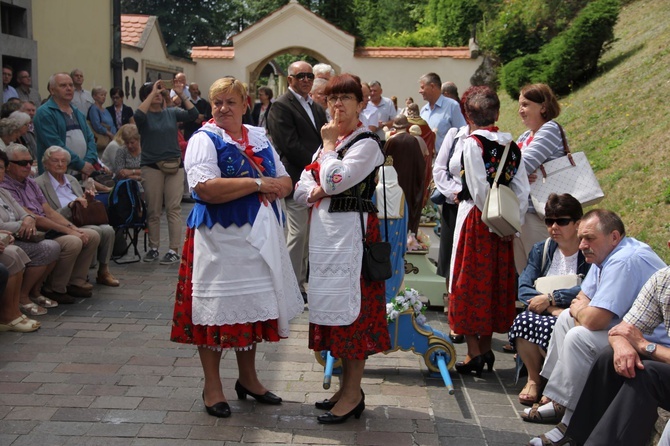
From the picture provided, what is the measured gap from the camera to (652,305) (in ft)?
12.5

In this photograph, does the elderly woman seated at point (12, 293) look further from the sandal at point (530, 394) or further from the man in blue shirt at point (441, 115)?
the man in blue shirt at point (441, 115)

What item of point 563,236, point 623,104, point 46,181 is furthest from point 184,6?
point 563,236

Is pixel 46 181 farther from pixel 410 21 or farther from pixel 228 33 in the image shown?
pixel 228 33

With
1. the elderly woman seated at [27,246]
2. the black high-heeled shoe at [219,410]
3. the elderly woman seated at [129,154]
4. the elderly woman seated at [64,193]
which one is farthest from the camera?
the elderly woman seated at [129,154]

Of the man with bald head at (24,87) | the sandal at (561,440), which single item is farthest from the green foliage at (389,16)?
the sandal at (561,440)

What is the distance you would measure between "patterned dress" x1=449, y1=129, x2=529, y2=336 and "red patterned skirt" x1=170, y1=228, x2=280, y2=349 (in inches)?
60.0

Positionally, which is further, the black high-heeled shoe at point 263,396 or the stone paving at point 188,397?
the black high-heeled shoe at point 263,396

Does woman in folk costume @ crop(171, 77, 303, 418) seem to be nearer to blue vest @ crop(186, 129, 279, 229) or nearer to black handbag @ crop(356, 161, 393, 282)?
blue vest @ crop(186, 129, 279, 229)

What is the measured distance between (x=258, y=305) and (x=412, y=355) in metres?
1.88

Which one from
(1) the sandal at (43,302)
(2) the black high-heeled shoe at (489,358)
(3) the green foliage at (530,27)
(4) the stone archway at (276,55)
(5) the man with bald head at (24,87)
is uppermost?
(3) the green foliage at (530,27)

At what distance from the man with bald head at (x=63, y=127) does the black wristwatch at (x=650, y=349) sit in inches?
249

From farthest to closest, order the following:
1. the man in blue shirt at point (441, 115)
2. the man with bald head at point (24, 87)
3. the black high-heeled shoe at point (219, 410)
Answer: the man with bald head at point (24, 87) < the man in blue shirt at point (441, 115) < the black high-heeled shoe at point (219, 410)

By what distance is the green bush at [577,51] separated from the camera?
651 inches

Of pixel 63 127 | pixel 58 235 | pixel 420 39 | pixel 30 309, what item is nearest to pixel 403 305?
pixel 30 309
